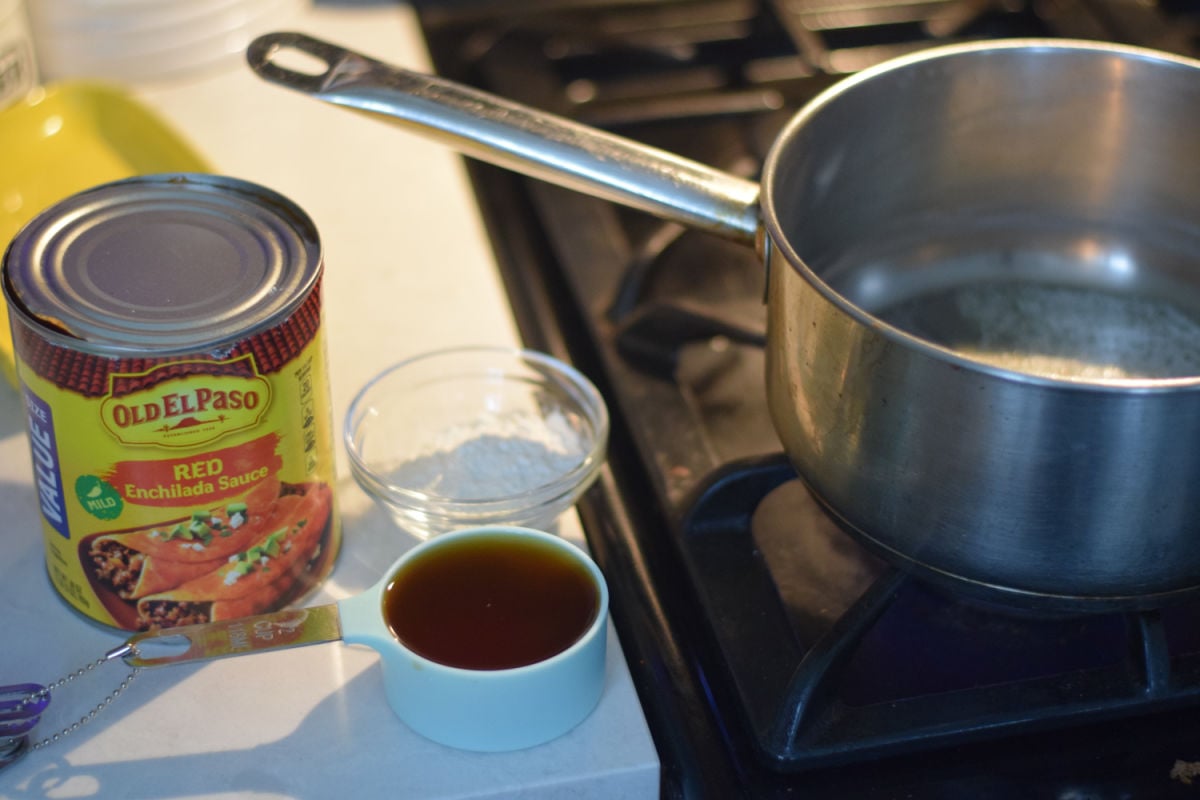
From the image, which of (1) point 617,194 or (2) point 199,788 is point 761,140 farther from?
(2) point 199,788

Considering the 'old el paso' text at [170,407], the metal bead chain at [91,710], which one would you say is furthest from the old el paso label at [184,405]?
the metal bead chain at [91,710]

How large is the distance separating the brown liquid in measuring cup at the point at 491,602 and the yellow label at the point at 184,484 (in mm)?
61

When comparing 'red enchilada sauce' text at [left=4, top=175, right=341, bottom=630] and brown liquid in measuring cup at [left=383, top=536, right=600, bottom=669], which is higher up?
'red enchilada sauce' text at [left=4, top=175, right=341, bottom=630]

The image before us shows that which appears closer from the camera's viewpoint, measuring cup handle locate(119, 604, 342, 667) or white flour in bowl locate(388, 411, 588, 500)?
measuring cup handle locate(119, 604, 342, 667)

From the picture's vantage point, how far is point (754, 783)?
53 centimetres

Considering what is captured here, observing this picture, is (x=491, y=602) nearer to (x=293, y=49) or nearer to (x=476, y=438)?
(x=476, y=438)

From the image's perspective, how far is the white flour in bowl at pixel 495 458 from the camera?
0.64 meters

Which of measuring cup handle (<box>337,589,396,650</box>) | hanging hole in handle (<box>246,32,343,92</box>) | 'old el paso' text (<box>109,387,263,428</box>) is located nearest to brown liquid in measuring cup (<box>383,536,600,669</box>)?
measuring cup handle (<box>337,589,396,650</box>)

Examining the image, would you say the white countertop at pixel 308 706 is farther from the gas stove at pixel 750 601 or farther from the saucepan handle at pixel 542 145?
the saucepan handle at pixel 542 145

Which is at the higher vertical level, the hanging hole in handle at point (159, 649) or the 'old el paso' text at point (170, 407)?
the 'old el paso' text at point (170, 407)

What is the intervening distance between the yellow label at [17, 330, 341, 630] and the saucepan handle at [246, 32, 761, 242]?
13 cm

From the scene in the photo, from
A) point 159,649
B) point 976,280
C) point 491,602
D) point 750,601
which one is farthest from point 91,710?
point 976,280

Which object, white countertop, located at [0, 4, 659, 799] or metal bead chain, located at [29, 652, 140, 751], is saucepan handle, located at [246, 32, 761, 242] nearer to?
white countertop, located at [0, 4, 659, 799]

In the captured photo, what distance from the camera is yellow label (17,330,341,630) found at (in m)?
0.50
